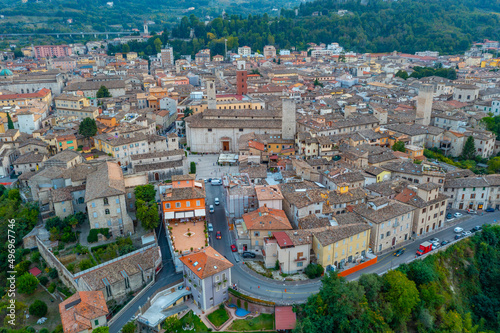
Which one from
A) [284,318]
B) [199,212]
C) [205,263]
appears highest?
[199,212]

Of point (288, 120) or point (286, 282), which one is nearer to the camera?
point (286, 282)

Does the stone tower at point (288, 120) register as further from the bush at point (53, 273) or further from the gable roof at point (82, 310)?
the gable roof at point (82, 310)

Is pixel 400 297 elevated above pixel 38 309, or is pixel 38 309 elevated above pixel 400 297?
pixel 400 297

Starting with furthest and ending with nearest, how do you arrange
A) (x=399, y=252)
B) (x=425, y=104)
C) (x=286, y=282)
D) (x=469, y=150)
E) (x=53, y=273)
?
(x=425, y=104) < (x=469, y=150) < (x=399, y=252) < (x=53, y=273) < (x=286, y=282)

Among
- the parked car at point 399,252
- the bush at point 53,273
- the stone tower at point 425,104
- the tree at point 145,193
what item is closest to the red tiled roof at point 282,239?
the parked car at point 399,252

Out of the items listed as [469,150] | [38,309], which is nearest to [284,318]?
[38,309]

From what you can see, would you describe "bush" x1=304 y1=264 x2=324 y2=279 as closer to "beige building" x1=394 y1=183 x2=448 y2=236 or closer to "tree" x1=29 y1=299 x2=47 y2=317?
"beige building" x1=394 y1=183 x2=448 y2=236

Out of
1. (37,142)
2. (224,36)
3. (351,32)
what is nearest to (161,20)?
(224,36)

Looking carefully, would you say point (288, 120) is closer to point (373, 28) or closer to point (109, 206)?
point (109, 206)

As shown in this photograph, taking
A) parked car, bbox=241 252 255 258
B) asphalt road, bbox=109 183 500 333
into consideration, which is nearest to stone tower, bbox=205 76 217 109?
asphalt road, bbox=109 183 500 333
